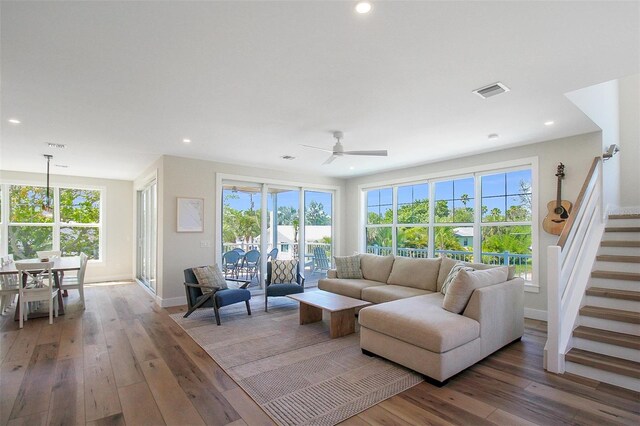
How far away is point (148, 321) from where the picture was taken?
15.0ft

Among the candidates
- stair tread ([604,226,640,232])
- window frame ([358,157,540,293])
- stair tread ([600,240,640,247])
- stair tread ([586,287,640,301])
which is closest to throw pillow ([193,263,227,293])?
window frame ([358,157,540,293])

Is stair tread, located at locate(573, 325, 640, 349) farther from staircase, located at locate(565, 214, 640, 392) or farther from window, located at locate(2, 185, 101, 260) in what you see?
window, located at locate(2, 185, 101, 260)

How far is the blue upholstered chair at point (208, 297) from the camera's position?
4.46m

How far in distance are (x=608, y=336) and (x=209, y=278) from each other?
477 centimetres

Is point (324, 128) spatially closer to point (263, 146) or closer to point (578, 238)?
point (263, 146)

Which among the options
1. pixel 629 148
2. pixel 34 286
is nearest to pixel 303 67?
pixel 34 286

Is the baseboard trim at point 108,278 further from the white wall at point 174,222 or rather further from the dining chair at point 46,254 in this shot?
the white wall at point 174,222

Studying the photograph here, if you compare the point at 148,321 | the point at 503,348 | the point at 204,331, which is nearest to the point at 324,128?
the point at 204,331

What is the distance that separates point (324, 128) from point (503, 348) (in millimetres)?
3355

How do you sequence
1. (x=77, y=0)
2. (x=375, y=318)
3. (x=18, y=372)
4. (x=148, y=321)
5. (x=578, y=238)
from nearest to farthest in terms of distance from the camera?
(x=77, y=0), (x=18, y=372), (x=375, y=318), (x=578, y=238), (x=148, y=321)

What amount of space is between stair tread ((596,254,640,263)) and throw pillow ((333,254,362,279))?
3.37m

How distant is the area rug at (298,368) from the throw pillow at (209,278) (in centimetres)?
49

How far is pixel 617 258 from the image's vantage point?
361 cm

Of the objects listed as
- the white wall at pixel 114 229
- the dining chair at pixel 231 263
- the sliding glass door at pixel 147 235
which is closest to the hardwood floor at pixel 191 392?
the dining chair at pixel 231 263
